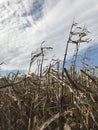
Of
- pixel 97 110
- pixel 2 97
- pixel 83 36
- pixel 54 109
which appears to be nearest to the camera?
pixel 97 110

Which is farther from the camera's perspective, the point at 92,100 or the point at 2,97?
the point at 2,97

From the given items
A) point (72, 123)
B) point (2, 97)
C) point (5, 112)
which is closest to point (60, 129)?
point (72, 123)

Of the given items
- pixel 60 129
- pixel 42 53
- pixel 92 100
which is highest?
pixel 42 53

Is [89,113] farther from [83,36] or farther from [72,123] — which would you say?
[83,36]

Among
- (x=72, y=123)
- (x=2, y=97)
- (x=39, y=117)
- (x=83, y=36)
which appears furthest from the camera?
(x=83, y=36)

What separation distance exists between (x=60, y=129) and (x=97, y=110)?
0.43 m

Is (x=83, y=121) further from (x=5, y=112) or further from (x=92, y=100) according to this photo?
(x=5, y=112)

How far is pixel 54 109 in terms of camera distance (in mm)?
4535

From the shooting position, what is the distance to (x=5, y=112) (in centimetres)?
469

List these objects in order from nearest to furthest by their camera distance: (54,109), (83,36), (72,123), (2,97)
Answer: (72,123)
(54,109)
(2,97)
(83,36)

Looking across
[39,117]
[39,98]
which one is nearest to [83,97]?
[39,117]

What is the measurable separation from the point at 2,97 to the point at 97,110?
1.99 m

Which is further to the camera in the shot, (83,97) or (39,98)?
(39,98)

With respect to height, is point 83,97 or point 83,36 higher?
point 83,36
